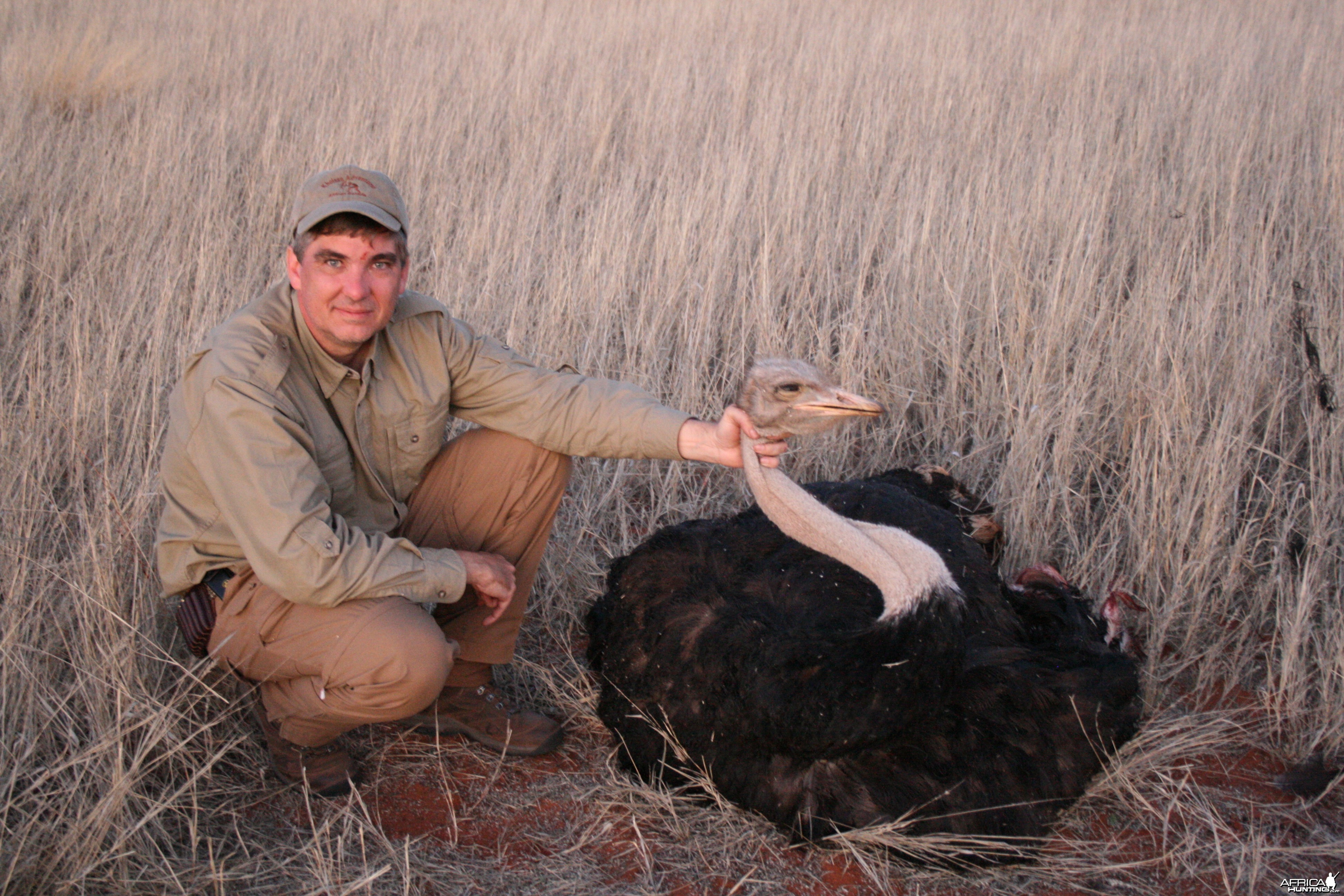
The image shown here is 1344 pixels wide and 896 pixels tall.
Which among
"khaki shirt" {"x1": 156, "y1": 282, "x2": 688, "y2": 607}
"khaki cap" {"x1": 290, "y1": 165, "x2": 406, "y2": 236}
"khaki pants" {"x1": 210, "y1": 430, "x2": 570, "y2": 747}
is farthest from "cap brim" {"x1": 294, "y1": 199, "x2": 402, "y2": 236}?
"khaki pants" {"x1": 210, "y1": 430, "x2": 570, "y2": 747}

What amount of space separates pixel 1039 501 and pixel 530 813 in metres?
2.42

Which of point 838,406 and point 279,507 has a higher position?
point 838,406

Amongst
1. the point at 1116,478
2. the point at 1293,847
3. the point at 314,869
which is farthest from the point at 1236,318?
the point at 314,869

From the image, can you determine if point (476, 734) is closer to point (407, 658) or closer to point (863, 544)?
point (407, 658)

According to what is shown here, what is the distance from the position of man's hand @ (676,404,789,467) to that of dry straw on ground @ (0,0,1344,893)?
98cm

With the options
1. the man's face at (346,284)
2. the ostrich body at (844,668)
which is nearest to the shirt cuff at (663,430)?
the ostrich body at (844,668)

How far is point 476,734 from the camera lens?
3186mm

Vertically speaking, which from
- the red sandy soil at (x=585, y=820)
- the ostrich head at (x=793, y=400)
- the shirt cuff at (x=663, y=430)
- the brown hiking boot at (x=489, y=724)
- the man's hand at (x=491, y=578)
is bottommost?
the red sandy soil at (x=585, y=820)

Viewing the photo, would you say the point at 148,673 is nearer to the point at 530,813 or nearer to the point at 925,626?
the point at 530,813

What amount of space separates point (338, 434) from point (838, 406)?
1.47 metres

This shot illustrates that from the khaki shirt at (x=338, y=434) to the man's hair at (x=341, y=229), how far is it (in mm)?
218

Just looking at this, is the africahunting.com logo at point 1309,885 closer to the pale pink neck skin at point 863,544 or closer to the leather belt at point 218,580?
the pale pink neck skin at point 863,544

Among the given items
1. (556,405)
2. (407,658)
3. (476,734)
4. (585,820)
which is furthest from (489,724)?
(556,405)

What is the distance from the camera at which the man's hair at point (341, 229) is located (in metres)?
2.75
